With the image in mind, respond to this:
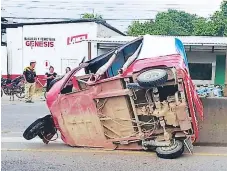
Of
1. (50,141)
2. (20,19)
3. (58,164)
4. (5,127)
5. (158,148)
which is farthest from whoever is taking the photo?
(20,19)

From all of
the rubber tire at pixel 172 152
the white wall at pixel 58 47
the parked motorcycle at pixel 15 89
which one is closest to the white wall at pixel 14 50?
the white wall at pixel 58 47

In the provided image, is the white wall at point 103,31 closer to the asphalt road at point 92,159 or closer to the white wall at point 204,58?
the white wall at point 204,58

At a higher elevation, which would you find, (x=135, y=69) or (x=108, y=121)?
(x=135, y=69)

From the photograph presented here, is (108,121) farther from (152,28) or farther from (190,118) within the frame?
(152,28)

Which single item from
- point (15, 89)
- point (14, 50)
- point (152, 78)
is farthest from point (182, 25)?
point (152, 78)

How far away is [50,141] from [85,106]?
114 cm

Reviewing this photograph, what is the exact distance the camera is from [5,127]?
10.0 meters

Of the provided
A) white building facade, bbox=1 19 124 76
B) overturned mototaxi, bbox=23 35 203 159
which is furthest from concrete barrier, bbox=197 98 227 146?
white building facade, bbox=1 19 124 76

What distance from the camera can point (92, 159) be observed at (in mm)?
6566

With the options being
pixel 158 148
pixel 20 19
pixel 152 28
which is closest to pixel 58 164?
pixel 158 148

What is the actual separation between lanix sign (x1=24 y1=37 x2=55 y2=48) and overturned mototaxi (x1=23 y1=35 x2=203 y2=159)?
19556 mm

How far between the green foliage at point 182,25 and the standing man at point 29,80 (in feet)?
89.1

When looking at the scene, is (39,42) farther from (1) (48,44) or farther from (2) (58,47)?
(2) (58,47)

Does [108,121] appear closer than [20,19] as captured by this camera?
Yes
